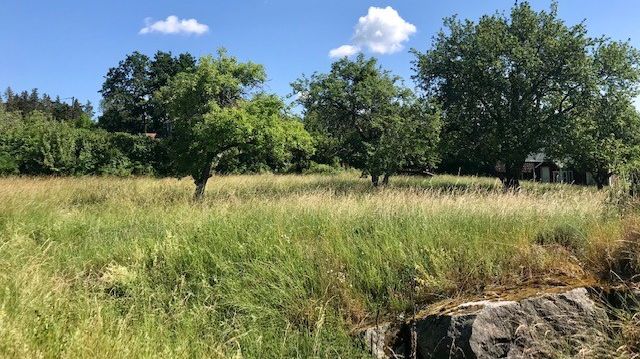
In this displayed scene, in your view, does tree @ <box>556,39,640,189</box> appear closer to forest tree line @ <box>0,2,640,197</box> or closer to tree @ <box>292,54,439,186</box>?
forest tree line @ <box>0,2,640,197</box>

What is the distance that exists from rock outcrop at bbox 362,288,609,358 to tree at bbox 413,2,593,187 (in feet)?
54.6

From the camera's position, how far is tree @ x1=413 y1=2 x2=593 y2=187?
64.2 feet

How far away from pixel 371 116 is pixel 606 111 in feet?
32.5

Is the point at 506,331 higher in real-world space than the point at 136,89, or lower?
lower

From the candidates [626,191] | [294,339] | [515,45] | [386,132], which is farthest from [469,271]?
[515,45]

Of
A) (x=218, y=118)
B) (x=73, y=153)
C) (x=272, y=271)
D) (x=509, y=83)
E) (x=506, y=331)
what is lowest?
(x=506, y=331)

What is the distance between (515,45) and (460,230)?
52.1 feet

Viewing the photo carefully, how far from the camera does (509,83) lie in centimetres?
1997

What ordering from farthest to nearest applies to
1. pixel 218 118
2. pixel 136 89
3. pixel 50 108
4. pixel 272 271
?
pixel 50 108 → pixel 136 89 → pixel 218 118 → pixel 272 271

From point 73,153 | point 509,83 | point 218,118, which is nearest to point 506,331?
point 218,118

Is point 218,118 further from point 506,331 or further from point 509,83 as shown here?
point 509,83

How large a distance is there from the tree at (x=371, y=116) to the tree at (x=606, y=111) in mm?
6152

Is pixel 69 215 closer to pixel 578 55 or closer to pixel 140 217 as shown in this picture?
pixel 140 217

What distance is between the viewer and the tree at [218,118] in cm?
1262
